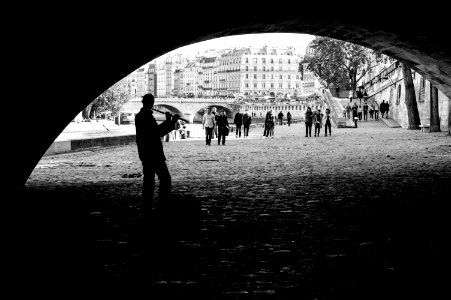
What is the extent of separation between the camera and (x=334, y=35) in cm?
1647

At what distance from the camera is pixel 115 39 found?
11.3 m

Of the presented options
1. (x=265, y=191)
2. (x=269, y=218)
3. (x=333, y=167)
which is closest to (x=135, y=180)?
(x=265, y=191)

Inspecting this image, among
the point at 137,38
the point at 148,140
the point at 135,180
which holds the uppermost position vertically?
the point at 137,38

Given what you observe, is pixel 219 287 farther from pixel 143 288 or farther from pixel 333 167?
pixel 333 167

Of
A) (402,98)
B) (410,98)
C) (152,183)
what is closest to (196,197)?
(152,183)

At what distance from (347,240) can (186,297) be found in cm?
280

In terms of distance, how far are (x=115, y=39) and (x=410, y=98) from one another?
100 feet

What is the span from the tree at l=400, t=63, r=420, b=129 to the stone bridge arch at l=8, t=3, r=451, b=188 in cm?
2309

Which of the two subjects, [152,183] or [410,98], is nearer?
[152,183]

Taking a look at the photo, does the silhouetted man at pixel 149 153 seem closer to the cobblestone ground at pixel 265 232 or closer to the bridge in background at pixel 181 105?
the cobblestone ground at pixel 265 232

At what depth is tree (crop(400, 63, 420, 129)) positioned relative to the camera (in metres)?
39.2

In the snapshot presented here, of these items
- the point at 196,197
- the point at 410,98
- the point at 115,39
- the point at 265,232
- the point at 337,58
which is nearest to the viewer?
the point at 265,232

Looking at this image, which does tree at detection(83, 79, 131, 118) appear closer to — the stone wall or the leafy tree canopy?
the leafy tree canopy

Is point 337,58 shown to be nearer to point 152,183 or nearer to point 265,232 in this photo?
point 152,183
